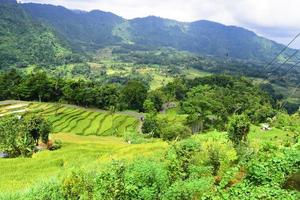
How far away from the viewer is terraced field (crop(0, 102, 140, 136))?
99000 millimetres

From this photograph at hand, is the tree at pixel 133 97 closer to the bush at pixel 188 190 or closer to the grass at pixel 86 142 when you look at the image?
the grass at pixel 86 142

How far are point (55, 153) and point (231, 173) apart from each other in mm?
36533

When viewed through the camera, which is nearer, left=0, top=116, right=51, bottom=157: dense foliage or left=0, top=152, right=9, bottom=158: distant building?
left=0, top=116, right=51, bottom=157: dense foliage

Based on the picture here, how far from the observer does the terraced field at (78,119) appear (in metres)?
99.0

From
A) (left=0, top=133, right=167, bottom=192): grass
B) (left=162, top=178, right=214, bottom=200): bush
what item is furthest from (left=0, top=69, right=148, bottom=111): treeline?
(left=162, top=178, right=214, bottom=200): bush

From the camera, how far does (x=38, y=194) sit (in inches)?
918

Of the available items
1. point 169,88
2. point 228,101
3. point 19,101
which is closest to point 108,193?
point 19,101

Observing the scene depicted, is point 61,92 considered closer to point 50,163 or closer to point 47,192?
point 50,163

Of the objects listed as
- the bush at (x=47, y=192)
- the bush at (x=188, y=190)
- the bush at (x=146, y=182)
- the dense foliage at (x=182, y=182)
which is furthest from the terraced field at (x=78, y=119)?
the bush at (x=188, y=190)

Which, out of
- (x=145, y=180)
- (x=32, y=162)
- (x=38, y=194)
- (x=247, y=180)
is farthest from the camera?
(x=32, y=162)

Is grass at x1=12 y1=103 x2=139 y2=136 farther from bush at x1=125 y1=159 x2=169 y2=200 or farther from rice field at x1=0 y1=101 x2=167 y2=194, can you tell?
bush at x1=125 y1=159 x2=169 y2=200

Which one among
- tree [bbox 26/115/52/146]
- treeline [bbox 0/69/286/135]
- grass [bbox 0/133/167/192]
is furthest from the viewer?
treeline [bbox 0/69/286/135]

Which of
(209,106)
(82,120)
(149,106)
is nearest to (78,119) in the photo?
(82,120)

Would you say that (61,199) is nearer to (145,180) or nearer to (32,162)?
(145,180)
